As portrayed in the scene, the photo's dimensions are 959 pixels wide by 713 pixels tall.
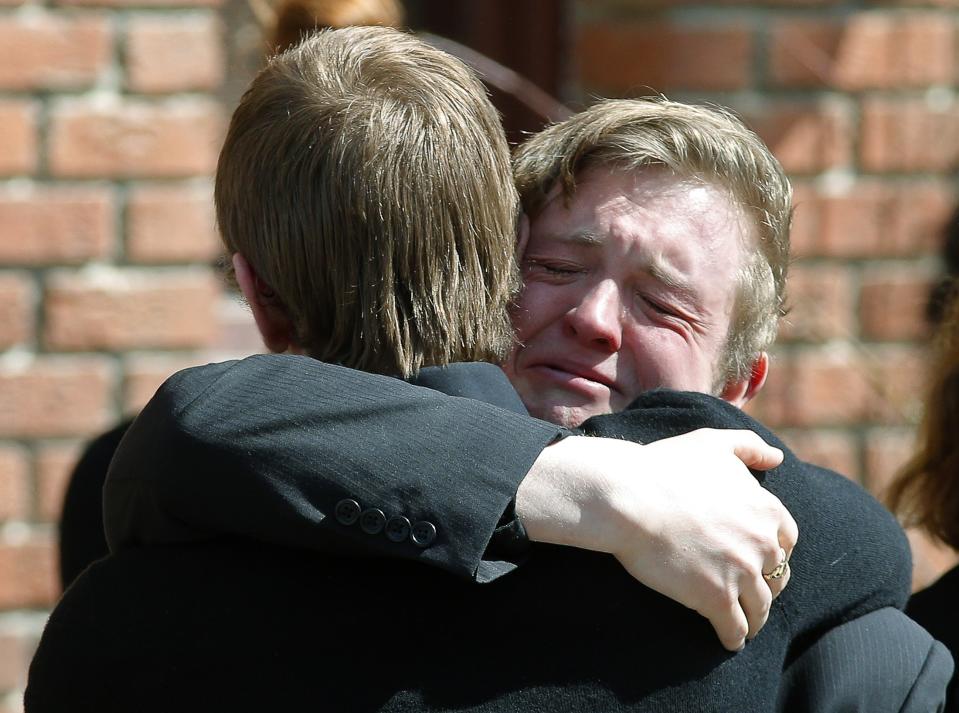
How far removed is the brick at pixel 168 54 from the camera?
236 centimetres

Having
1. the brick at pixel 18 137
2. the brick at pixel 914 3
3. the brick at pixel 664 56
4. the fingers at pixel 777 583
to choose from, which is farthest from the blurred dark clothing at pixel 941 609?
the brick at pixel 18 137

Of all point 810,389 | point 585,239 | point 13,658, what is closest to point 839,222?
point 810,389

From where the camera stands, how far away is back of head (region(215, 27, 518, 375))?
4.05 feet

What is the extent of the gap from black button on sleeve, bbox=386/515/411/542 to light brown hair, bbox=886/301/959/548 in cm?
109

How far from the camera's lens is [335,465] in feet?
3.89

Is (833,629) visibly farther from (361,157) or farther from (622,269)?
(361,157)

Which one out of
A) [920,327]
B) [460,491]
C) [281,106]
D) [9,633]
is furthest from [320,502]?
[920,327]

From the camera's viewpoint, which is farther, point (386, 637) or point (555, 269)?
point (555, 269)

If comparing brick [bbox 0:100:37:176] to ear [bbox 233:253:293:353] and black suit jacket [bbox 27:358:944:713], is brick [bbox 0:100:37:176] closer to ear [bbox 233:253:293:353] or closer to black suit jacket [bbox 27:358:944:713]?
ear [bbox 233:253:293:353]

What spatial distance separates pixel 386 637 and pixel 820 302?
1.64 m

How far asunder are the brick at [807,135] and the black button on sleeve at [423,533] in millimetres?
1576

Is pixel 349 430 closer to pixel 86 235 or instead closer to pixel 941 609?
pixel 941 609

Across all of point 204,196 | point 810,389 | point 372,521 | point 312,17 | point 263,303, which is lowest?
point 810,389

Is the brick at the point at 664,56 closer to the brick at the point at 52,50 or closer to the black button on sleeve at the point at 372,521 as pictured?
the brick at the point at 52,50
